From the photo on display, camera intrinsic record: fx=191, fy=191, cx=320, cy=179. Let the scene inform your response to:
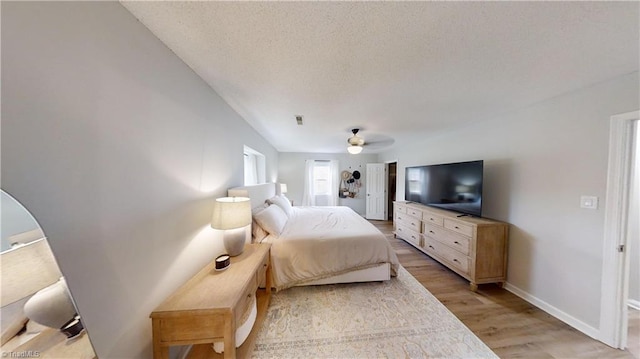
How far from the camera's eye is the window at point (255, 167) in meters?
3.73

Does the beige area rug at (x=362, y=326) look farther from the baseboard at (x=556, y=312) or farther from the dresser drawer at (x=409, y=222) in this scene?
the dresser drawer at (x=409, y=222)

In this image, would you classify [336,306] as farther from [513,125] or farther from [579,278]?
[513,125]

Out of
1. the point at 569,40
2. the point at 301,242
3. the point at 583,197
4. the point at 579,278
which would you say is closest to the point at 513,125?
the point at 583,197

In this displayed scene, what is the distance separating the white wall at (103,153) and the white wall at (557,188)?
3438mm

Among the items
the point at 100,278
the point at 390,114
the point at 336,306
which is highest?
the point at 390,114

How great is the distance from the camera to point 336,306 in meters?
2.03

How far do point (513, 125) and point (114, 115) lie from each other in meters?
3.64

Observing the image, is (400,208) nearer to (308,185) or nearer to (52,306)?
(308,185)

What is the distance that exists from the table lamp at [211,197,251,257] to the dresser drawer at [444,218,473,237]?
262 cm

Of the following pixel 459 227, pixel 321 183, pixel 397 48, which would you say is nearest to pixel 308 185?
pixel 321 183

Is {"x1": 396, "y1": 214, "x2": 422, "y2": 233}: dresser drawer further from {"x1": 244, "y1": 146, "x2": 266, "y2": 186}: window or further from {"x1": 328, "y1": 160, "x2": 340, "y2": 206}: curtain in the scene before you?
{"x1": 244, "y1": 146, "x2": 266, "y2": 186}: window

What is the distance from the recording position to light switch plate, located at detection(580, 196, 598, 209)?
1.70 meters

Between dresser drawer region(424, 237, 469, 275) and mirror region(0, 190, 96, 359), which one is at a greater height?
mirror region(0, 190, 96, 359)

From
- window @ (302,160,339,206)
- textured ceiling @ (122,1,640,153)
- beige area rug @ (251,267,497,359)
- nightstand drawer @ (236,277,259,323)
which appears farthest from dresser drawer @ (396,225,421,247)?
nightstand drawer @ (236,277,259,323)
